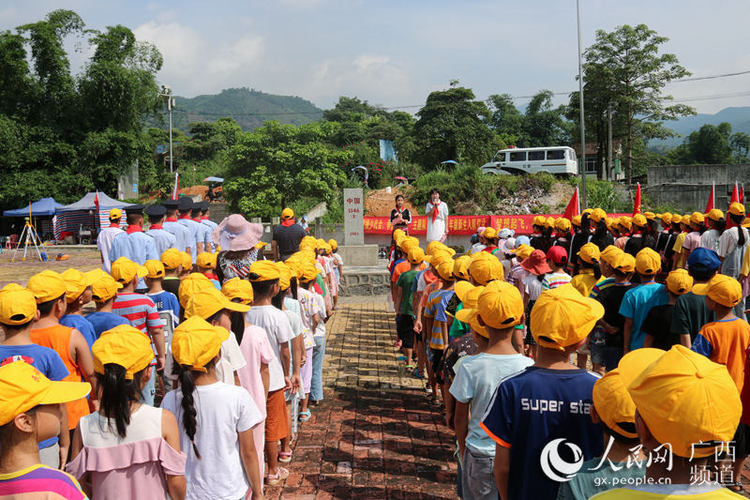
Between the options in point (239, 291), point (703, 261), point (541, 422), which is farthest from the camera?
point (703, 261)

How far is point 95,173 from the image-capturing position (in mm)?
32750

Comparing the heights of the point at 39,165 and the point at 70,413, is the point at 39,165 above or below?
above

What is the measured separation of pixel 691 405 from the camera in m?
1.43

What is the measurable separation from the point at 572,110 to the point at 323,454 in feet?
127

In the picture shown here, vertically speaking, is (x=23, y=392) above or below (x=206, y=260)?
below

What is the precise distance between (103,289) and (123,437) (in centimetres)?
242

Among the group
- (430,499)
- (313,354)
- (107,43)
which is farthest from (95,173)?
(430,499)

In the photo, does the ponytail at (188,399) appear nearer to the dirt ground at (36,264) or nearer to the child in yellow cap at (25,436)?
the child in yellow cap at (25,436)

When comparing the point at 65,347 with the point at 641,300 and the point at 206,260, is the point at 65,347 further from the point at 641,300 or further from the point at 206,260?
the point at 641,300

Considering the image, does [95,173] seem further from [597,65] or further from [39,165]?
[597,65]

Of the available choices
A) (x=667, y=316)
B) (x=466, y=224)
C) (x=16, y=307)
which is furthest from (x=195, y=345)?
(x=466, y=224)

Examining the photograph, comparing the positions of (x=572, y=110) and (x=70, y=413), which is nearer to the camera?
(x=70, y=413)

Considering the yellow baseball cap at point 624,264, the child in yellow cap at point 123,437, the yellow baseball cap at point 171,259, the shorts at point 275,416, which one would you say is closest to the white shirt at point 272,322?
the shorts at point 275,416

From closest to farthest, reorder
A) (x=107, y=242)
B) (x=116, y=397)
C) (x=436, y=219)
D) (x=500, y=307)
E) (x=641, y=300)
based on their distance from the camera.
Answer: (x=116, y=397) < (x=500, y=307) < (x=641, y=300) < (x=107, y=242) < (x=436, y=219)
